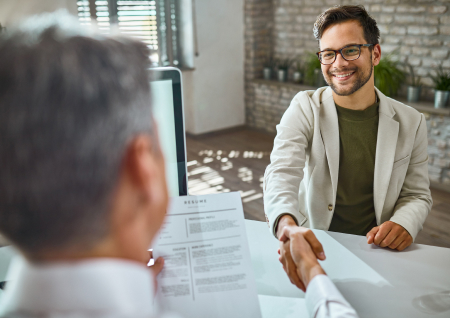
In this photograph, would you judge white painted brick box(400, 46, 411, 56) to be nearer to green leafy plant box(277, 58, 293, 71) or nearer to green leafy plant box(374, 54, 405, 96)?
green leafy plant box(374, 54, 405, 96)

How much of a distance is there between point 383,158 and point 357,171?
11cm

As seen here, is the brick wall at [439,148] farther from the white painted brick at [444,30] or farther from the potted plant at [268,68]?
the potted plant at [268,68]

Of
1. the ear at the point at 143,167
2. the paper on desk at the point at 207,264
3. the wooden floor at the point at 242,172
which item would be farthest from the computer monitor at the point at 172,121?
the wooden floor at the point at 242,172

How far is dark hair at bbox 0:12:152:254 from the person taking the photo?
13.1 inches

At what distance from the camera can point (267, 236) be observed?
1157 mm

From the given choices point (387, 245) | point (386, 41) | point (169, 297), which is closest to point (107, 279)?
point (169, 297)

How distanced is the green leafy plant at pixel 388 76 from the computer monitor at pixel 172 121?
2921 mm

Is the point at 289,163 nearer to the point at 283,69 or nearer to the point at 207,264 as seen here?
the point at 207,264

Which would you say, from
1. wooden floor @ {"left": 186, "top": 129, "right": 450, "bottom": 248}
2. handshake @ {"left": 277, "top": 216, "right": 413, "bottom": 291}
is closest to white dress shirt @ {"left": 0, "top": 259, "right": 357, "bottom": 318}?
handshake @ {"left": 277, "top": 216, "right": 413, "bottom": 291}

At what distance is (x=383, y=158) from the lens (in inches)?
53.3

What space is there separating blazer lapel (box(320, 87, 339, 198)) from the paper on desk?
25.1 inches

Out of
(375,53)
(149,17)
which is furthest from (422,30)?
(149,17)

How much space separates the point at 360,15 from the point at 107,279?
4.54 feet

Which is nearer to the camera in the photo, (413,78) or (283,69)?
(413,78)
